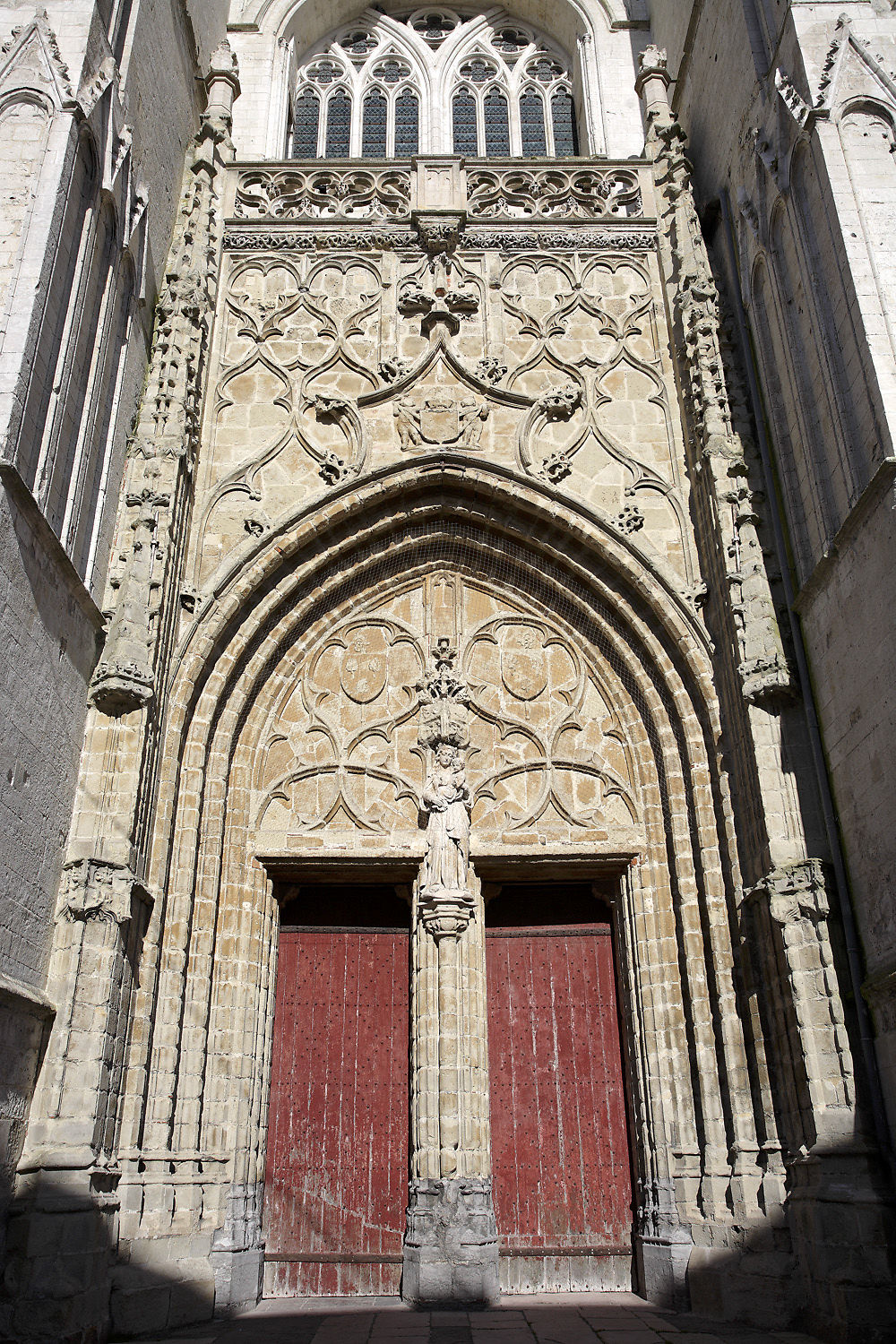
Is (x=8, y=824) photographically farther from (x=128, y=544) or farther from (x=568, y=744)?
(x=568, y=744)

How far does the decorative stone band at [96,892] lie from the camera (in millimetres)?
6426

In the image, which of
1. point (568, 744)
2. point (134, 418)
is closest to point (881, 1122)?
point (568, 744)

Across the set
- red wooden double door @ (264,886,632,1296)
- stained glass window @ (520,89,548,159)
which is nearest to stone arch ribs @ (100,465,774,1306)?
red wooden double door @ (264,886,632,1296)

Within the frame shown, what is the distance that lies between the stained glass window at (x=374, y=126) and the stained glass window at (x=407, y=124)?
0.57ft

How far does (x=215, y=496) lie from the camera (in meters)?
8.79

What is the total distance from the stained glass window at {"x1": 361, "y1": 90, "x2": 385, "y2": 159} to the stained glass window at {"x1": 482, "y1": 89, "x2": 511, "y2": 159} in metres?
1.24

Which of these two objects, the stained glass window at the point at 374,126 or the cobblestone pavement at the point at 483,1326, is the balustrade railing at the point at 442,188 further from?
the cobblestone pavement at the point at 483,1326

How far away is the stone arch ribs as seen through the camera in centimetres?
693

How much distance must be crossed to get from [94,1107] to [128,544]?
3.90 metres

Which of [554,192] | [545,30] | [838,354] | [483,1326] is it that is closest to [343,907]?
[483,1326]

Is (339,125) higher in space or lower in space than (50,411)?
higher

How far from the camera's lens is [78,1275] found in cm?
564

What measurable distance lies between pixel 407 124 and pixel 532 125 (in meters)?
1.53

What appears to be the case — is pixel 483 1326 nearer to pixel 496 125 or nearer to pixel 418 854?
pixel 418 854
